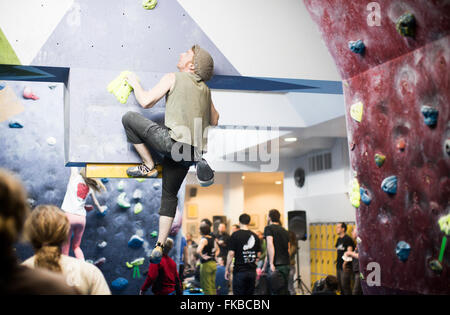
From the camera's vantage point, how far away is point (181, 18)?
3730mm

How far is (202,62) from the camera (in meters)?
3.49

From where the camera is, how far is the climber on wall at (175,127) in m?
3.37

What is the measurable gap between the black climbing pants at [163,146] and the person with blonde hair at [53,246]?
145cm

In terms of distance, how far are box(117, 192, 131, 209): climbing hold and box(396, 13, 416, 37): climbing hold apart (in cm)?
410

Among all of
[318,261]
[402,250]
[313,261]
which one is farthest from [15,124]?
[313,261]

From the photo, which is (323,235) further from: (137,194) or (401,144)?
(401,144)

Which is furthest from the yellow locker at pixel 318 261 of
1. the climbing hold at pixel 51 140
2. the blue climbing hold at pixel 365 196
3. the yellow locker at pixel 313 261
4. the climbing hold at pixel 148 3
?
Answer: the climbing hold at pixel 148 3

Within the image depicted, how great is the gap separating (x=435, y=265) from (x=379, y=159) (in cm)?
80

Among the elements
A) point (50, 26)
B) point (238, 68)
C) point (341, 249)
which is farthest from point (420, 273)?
point (341, 249)

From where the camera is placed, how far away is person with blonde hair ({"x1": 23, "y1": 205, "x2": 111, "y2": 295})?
195 cm

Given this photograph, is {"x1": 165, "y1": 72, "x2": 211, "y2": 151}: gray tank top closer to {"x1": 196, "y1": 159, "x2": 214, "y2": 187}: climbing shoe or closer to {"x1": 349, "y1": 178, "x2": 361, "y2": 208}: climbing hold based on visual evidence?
{"x1": 196, "y1": 159, "x2": 214, "y2": 187}: climbing shoe

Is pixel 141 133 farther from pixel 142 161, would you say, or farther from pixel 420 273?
pixel 420 273

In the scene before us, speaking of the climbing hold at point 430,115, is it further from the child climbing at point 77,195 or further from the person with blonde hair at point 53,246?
the child climbing at point 77,195

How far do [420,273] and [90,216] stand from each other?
4105 millimetres
